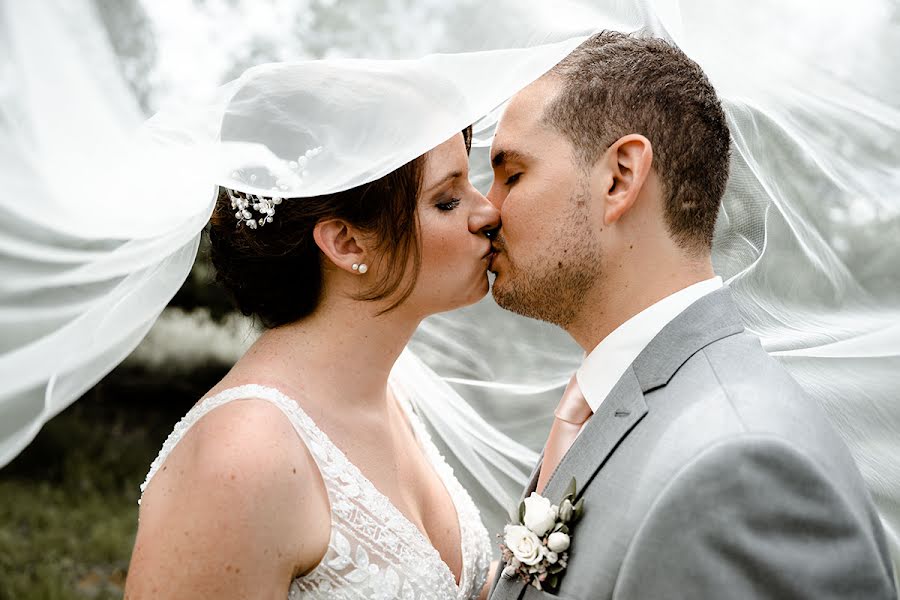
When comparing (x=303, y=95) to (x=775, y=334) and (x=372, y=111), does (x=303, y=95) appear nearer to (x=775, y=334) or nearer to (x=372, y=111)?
(x=372, y=111)

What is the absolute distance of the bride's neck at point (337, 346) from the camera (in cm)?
294

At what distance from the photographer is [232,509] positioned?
7.82 feet

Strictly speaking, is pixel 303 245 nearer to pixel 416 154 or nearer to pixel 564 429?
pixel 416 154

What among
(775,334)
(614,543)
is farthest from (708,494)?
(775,334)

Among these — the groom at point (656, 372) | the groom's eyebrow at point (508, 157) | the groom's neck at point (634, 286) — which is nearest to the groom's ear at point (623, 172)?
the groom at point (656, 372)

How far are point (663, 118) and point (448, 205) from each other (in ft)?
2.35

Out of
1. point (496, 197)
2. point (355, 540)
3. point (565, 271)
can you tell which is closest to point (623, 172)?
point (565, 271)

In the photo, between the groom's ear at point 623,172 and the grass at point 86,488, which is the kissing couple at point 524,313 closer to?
the groom's ear at point 623,172

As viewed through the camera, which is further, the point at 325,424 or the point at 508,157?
the point at 508,157

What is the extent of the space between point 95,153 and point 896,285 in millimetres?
2364

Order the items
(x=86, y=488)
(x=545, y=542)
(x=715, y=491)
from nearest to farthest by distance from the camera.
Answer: (x=715, y=491)
(x=545, y=542)
(x=86, y=488)

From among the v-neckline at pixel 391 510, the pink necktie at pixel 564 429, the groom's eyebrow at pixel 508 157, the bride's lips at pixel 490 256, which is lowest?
the v-neckline at pixel 391 510

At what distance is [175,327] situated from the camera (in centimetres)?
697

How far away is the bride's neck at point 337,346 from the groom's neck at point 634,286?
2.08 ft
